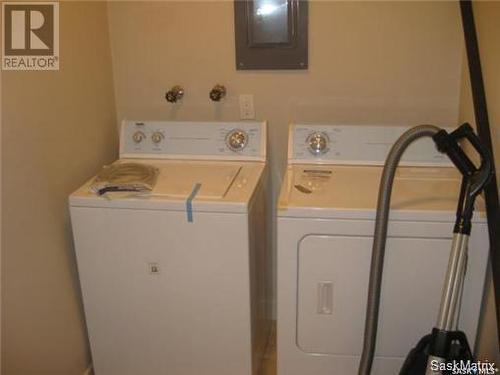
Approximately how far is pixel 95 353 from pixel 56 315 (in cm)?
26

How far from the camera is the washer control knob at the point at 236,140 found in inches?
85.6

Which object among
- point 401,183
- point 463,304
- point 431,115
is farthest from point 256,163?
point 463,304

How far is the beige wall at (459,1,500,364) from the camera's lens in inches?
63.5

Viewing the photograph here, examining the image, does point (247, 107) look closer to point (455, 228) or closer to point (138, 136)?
point (138, 136)

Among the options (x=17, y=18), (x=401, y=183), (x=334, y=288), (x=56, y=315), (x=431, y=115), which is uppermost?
(x=17, y=18)

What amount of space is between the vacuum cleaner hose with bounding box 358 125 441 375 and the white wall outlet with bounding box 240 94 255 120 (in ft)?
2.77

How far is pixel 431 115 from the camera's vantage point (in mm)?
2164

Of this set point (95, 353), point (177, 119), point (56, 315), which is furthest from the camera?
point (177, 119)

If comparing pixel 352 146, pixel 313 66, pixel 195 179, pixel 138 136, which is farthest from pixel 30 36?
pixel 352 146

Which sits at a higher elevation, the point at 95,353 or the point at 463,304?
the point at 463,304

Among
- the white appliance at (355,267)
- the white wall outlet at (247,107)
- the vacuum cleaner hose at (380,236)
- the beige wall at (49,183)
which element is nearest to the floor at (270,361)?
the white appliance at (355,267)

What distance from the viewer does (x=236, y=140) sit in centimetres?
218

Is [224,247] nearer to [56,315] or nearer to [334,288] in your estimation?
[334,288]

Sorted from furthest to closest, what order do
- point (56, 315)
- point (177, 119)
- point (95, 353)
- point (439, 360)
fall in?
point (177, 119)
point (95, 353)
point (56, 315)
point (439, 360)
